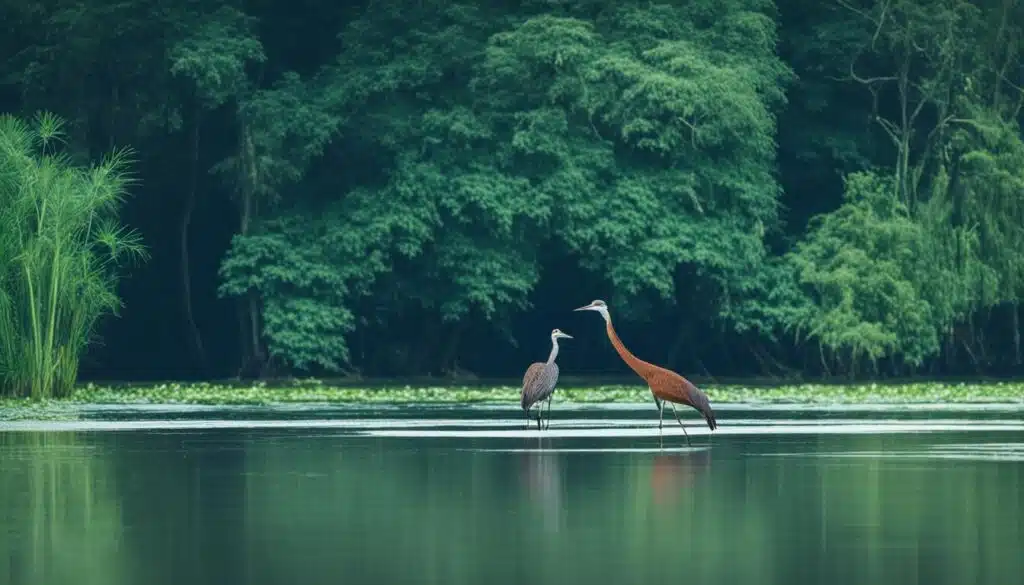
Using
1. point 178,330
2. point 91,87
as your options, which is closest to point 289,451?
point 91,87

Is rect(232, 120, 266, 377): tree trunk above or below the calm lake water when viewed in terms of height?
above

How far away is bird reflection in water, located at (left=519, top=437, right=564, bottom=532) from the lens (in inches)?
580

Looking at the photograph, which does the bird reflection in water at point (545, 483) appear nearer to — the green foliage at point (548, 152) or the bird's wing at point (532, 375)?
the bird's wing at point (532, 375)

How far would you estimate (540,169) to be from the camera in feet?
152

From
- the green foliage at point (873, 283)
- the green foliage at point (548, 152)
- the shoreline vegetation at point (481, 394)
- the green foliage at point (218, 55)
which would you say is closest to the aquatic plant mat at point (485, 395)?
the shoreline vegetation at point (481, 394)

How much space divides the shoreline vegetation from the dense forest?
3.61 meters

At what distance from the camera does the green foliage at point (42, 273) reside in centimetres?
3356

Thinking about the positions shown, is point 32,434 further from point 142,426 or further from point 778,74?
point 778,74

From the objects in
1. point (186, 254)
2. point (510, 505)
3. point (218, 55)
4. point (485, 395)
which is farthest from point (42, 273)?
point (510, 505)

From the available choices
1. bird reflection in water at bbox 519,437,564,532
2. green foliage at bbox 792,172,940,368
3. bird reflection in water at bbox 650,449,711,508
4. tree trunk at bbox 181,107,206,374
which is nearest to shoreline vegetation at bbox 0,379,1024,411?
green foliage at bbox 792,172,940,368

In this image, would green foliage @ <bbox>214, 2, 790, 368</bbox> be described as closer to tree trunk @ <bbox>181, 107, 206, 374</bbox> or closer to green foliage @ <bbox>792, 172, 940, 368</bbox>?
green foliage @ <bbox>792, 172, 940, 368</bbox>

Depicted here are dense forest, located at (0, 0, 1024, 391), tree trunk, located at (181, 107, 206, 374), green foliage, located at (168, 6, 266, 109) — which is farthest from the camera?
tree trunk, located at (181, 107, 206, 374)

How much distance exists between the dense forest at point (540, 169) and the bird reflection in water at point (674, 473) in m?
23.6

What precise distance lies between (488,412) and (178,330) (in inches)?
853
